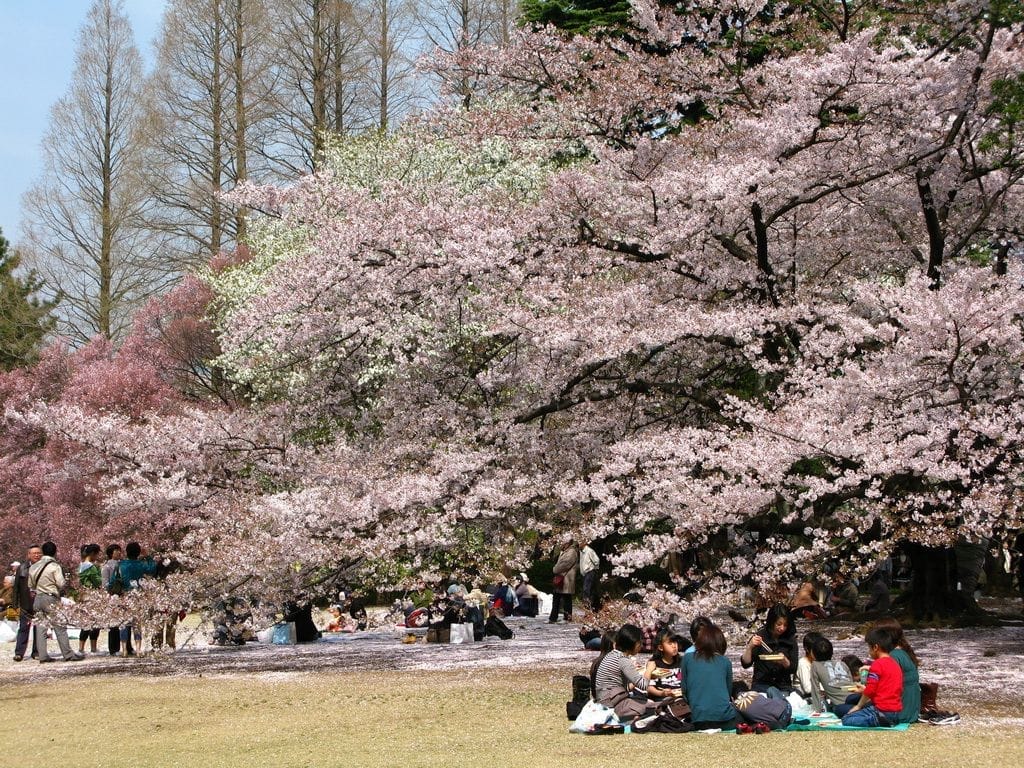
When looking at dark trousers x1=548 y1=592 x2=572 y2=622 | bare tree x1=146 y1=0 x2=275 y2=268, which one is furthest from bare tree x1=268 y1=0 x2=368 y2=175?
dark trousers x1=548 y1=592 x2=572 y2=622

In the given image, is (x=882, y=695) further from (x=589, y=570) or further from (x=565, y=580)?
(x=565, y=580)

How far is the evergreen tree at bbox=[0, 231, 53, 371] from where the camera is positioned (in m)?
33.0

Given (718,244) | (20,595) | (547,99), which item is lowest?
(20,595)

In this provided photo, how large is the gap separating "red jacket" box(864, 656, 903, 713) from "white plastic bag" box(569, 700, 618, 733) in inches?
75.7

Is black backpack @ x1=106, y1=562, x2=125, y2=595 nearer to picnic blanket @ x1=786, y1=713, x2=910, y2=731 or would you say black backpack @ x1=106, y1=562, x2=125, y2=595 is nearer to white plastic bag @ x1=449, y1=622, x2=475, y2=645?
white plastic bag @ x1=449, y1=622, x2=475, y2=645

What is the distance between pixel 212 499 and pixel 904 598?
33.0 ft

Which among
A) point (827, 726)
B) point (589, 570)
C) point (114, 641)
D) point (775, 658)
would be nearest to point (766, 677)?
point (775, 658)

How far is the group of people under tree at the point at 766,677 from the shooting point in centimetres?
828

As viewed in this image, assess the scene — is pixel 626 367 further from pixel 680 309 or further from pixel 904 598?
pixel 904 598

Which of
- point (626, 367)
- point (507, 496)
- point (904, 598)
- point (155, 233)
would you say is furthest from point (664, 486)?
point (155, 233)

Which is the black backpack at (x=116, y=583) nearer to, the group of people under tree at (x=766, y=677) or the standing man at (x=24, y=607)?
the standing man at (x=24, y=607)

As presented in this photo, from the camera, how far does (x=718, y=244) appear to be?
15297 millimetres

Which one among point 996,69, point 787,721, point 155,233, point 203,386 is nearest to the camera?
point 787,721

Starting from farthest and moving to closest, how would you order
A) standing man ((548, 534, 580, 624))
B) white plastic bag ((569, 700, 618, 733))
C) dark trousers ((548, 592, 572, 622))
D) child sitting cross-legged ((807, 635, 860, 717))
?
1. dark trousers ((548, 592, 572, 622))
2. standing man ((548, 534, 580, 624))
3. child sitting cross-legged ((807, 635, 860, 717))
4. white plastic bag ((569, 700, 618, 733))
